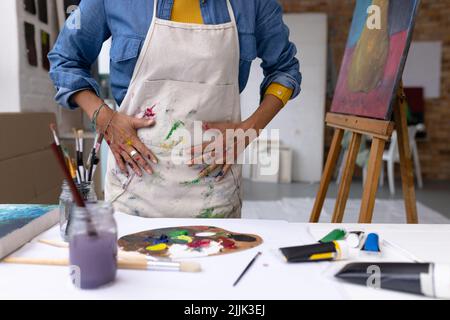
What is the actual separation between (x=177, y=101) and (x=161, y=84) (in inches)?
2.2

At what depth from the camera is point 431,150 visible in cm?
580

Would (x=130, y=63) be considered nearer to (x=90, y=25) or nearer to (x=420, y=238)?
(x=90, y=25)

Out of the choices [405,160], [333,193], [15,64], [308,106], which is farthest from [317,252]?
[308,106]

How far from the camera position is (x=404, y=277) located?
2.03 feet

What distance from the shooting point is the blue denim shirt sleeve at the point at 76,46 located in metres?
1.06

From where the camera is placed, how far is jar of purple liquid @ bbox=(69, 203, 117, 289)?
61 centimetres

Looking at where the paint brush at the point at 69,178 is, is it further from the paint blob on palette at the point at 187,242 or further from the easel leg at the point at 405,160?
the easel leg at the point at 405,160

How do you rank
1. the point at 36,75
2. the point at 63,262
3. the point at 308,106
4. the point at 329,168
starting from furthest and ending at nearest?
the point at 308,106
the point at 36,75
the point at 329,168
the point at 63,262

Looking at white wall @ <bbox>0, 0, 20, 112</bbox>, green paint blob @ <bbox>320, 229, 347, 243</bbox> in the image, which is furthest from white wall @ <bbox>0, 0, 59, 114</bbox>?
green paint blob @ <bbox>320, 229, 347, 243</bbox>

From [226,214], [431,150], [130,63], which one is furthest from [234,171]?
[431,150]

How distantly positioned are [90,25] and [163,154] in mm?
358

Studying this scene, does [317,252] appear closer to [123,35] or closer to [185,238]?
[185,238]

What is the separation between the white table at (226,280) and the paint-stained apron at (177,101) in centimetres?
27

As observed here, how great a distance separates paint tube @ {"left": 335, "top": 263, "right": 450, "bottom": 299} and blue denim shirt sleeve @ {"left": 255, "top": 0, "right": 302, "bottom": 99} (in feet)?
2.05
